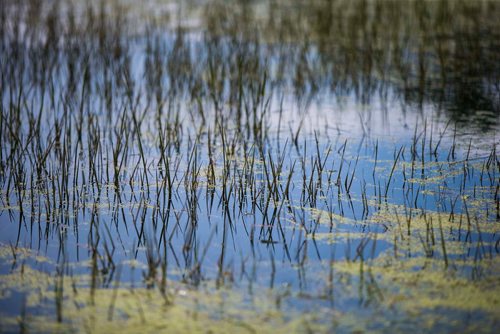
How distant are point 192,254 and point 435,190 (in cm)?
101

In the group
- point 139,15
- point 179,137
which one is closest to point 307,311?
point 179,137

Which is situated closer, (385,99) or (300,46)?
(385,99)

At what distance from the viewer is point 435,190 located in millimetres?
2469

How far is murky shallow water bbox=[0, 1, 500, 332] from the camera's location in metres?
1.67

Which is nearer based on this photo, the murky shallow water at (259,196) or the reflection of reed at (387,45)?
the murky shallow water at (259,196)

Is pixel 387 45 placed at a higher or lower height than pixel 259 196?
higher

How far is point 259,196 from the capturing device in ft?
7.95

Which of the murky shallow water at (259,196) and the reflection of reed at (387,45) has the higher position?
the reflection of reed at (387,45)

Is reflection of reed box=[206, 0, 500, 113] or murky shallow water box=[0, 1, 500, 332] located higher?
reflection of reed box=[206, 0, 500, 113]

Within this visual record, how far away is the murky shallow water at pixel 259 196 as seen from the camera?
5.49ft

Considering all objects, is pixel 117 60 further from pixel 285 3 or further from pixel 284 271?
pixel 284 271

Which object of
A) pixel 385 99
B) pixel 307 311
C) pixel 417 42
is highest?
pixel 417 42

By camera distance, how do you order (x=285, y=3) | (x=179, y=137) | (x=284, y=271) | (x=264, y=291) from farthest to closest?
(x=285, y=3)
(x=179, y=137)
(x=284, y=271)
(x=264, y=291)

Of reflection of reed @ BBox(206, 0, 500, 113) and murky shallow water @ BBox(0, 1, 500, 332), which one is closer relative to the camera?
murky shallow water @ BBox(0, 1, 500, 332)
